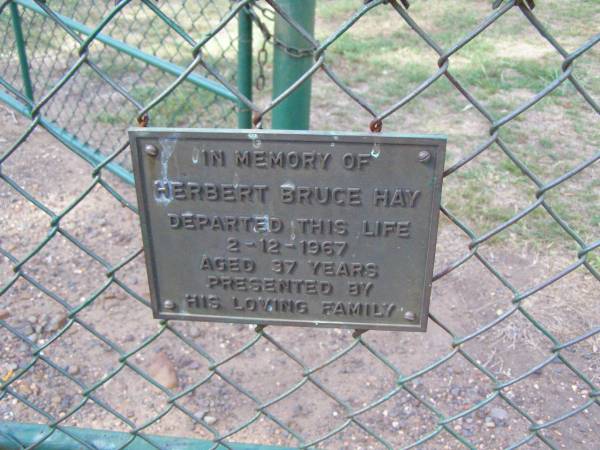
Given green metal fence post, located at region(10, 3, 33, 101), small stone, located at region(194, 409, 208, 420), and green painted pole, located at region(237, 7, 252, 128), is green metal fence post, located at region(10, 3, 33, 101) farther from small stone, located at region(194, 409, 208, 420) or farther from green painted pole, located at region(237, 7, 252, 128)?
small stone, located at region(194, 409, 208, 420)

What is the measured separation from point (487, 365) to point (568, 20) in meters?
4.55

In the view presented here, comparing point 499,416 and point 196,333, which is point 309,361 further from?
point 499,416

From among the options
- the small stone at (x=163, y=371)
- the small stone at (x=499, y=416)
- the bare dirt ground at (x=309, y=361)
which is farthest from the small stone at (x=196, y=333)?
the small stone at (x=499, y=416)

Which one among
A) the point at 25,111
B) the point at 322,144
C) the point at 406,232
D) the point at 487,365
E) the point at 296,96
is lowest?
the point at 487,365

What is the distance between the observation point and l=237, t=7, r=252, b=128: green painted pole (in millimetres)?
2510

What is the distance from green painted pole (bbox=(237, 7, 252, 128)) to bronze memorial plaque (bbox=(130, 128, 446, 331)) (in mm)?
1553

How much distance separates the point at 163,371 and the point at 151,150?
4.35ft

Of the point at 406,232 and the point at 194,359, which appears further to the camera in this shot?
the point at 194,359

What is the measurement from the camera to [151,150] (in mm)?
1053

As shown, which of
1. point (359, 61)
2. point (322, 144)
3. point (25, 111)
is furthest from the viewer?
point (359, 61)

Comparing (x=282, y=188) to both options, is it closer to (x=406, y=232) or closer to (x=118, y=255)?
(x=406, y=232)

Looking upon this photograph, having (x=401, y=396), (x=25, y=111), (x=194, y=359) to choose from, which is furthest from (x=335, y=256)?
(x=25, y=111)

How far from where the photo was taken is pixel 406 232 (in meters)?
1.11

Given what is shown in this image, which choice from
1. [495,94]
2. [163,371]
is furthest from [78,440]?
[495,94]
